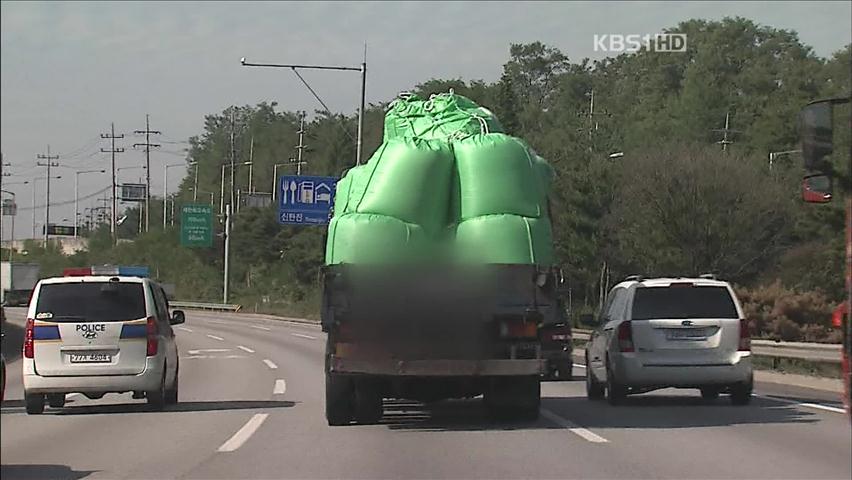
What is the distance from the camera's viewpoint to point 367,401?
15000mm

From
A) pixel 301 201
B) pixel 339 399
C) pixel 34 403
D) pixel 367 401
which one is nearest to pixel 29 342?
pixel 34 403

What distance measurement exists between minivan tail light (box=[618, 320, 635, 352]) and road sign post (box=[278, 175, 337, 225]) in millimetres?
27655

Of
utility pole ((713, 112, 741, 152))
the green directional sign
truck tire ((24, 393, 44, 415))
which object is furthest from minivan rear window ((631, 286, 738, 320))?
utility pole ((713, 112, 741, 152))

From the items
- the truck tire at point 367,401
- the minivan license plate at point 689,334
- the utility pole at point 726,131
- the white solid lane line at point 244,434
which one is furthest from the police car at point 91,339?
the utility pole at point 726,131

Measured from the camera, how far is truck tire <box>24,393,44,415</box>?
17219mm

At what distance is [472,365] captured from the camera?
547 inches

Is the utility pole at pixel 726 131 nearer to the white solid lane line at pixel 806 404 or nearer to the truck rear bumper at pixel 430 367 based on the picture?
the white solid lane line at pixel 806 404

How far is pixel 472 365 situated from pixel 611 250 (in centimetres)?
4603

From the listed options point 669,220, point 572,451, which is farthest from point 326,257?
point 669,220

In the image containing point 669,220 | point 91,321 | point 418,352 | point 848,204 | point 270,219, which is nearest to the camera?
point 848,204

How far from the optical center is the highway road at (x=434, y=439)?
11195mm

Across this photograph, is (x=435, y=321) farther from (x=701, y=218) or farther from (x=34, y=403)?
(x=701, y=218)

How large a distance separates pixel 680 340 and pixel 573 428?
313 cm

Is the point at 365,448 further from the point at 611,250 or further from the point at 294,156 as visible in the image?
the point at 294,156
